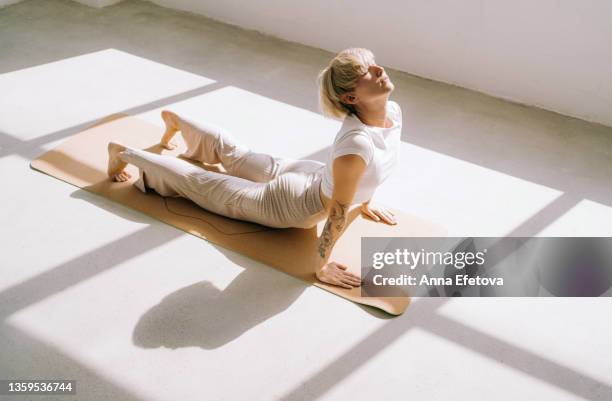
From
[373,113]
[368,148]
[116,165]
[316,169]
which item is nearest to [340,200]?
[368,148]

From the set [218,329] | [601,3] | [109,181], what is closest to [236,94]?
[109,181]

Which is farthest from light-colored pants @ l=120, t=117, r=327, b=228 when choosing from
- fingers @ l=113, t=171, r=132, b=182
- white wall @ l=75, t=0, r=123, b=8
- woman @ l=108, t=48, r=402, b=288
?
white wall @ l=75, t=0, r=123, b=8

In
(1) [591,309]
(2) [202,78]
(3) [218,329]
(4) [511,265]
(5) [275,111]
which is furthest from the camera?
(2) [202,78]

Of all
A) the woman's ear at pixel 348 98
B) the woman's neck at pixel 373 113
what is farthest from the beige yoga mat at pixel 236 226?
the woman's ear at pixel 348 98

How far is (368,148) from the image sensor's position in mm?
2201

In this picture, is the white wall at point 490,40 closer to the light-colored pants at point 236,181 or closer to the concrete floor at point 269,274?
the concrete floor at point 269,274

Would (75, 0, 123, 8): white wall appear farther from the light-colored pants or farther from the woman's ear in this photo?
the woman's ear

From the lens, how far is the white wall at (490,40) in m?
3.50

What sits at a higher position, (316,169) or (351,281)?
(316,169)

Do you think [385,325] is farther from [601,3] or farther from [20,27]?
[20,27]

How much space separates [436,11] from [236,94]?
1357 millimetres

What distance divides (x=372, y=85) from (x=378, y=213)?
82cm

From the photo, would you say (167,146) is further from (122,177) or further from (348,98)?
(348,98)

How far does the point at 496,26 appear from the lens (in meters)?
3.69
